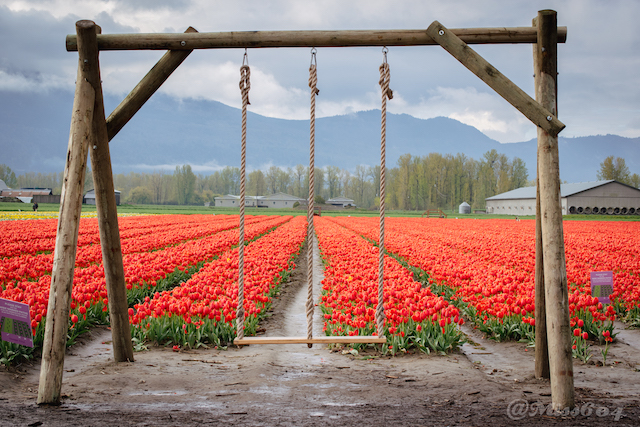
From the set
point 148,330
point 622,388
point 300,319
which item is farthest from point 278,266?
point 622,388

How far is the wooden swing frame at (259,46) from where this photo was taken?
410 centimetres

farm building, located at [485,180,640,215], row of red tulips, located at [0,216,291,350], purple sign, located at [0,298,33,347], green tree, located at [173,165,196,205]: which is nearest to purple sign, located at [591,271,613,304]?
purple sign, located at [0,298,33,347]

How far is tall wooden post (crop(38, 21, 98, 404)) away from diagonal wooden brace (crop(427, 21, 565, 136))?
137 inches

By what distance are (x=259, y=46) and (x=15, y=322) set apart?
3667mm

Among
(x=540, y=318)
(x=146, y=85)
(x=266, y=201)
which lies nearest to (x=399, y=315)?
(x=540, y=318)

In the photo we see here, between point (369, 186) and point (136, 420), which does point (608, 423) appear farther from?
point (369, 186)

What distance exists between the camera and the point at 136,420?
3510 millimetres

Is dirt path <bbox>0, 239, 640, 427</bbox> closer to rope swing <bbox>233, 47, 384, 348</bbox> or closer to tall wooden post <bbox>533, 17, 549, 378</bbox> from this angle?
tall wooden post <bbox>533, 17, 549, 378</bbox>

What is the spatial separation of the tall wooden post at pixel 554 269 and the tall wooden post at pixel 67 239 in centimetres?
421

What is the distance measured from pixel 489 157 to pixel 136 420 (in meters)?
119

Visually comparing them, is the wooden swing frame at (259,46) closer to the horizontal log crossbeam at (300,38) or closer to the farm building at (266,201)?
the horizontal log crossbeam at (300,38)

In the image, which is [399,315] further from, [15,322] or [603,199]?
[603,199]

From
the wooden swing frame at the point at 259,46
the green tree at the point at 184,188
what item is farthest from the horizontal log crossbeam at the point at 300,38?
the green tree at the point at 184,188

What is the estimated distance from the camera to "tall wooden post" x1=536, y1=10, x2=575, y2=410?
13.0 ft
